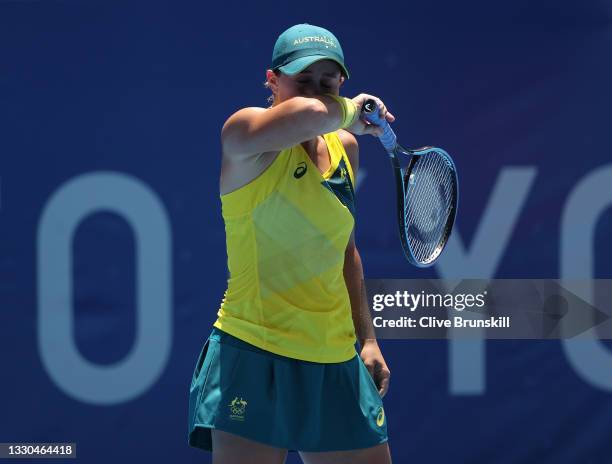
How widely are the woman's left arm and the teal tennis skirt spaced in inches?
7.0

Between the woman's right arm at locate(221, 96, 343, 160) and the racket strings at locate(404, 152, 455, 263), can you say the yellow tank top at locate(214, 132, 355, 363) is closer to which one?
the woman's right arm at locate(221, 96, 343, 160)

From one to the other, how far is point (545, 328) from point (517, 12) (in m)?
1.25

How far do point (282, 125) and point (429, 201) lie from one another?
39.8 inches

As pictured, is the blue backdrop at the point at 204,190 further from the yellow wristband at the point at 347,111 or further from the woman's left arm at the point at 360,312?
the yellow wristband at the point at 347,111

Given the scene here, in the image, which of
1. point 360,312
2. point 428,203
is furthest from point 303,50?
point 428,203

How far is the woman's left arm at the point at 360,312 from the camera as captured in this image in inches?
98.7

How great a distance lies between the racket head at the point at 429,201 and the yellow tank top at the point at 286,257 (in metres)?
0.54

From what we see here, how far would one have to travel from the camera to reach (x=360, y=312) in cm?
257

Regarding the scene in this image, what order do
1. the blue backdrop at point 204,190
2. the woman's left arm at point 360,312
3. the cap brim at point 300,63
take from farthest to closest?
the blue backdrop at point 204,190 → the woman's left arm at point 360,312 → the cap brim at point 300,63

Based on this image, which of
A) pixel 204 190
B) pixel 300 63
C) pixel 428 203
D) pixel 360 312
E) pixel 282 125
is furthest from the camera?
pixel 204 190

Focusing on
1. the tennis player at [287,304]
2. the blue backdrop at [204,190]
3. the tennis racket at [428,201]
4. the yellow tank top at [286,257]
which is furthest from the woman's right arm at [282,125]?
the blue backdrop at [204,190]

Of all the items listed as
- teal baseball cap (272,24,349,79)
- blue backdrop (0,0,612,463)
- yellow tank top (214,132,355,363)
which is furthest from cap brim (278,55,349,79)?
blue backdrop (0,0,612,463)

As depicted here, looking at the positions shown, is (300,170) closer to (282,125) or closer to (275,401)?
(282,125)

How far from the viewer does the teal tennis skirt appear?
7.23 ft
